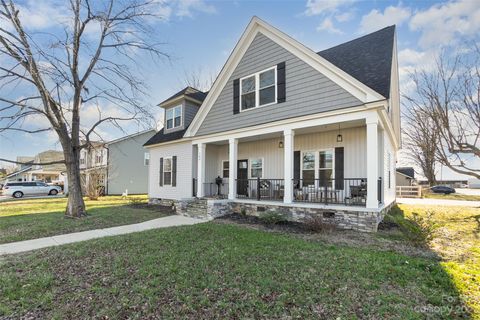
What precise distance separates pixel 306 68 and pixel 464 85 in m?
8.67

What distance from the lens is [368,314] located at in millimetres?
3088

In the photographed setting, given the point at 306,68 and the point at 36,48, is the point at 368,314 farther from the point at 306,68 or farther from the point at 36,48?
the point at 36,48

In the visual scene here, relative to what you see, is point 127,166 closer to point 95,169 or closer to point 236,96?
point 95,169

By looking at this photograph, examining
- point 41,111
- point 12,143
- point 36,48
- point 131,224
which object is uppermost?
point 36,48

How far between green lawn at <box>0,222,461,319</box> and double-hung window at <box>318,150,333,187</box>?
15.5 feet

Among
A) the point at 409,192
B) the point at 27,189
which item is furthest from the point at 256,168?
the point at 27,189

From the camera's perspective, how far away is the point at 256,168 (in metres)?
12.5

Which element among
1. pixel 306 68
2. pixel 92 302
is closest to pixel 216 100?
pixel 306 68

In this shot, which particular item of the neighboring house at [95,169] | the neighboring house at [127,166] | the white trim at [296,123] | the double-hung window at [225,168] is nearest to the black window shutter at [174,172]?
the double-hung window at [225,168]

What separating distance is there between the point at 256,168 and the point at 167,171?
18.1 feet

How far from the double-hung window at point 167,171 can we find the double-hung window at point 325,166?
27.7ft

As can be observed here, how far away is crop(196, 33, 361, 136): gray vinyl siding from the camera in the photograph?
326 inches

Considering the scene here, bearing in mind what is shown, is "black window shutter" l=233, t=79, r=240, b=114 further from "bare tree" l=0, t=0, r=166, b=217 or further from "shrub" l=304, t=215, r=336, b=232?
"shrub" l=304, t=215, r=336, b=232

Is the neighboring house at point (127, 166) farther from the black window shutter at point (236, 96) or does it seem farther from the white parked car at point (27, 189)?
the black window shutter at point (236, 96)
